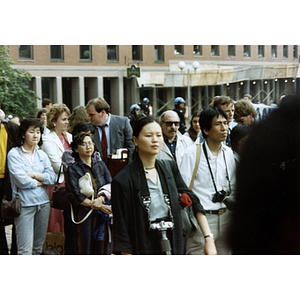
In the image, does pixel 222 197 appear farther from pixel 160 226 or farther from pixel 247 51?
pixel 247 51

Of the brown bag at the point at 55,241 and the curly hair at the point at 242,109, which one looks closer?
the curly hair at the point at 242,109

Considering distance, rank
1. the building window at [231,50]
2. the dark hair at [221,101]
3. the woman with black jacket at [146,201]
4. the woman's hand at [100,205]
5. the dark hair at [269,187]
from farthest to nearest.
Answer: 1. the dark hair at [221,101]
2. the building window at [231,50]
3. the woman's hand at [100,205]
4. the woman with black jacket at [146,201]
5. the dark hair at [269,187]

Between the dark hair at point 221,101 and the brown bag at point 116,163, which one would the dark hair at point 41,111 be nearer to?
the brown bag at point 116,163

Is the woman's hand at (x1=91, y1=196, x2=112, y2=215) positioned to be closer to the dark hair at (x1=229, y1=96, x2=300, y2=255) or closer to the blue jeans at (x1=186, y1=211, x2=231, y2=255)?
the blue jeans at (x1=186, y1=211, x2=231, y2=255)

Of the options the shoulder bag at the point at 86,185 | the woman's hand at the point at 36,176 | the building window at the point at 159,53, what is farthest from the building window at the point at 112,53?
the woman's hand at the point at 36,176

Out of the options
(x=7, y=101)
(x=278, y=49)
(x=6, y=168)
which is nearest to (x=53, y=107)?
(x=7, y=101)

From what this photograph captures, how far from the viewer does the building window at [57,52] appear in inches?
163

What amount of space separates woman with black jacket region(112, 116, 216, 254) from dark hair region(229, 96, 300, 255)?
0.53 metres

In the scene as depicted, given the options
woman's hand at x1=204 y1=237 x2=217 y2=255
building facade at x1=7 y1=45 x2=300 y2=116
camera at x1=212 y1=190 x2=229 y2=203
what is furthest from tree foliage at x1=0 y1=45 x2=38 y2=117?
woman's hand at x1=204 y1=237 x2=217 y2=255

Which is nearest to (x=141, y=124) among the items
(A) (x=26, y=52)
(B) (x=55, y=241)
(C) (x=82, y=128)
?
(C) (x=82, y=128)

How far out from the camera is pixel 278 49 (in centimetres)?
423

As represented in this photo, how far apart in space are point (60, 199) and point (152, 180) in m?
1.02

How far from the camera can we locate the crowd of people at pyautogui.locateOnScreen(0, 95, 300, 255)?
3.07 m

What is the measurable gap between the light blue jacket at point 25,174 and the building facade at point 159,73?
0.53 m
